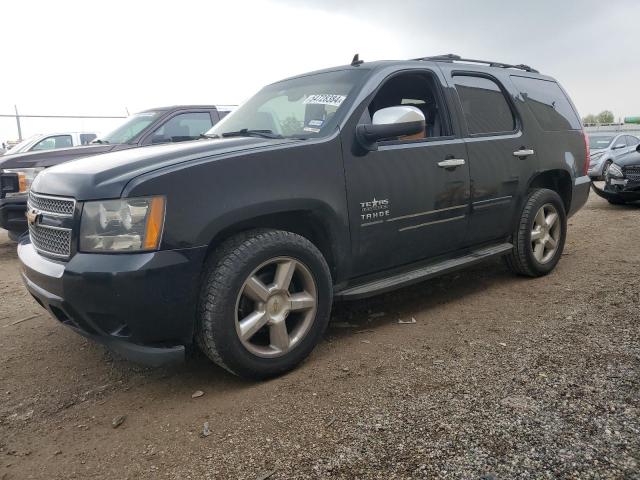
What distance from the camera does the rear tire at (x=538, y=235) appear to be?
438 cm

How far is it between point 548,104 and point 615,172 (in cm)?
566

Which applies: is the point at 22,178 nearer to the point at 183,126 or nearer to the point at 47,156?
the point at 47,156

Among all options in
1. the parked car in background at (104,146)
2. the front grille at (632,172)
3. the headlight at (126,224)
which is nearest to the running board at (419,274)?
the headlight at (126,224)

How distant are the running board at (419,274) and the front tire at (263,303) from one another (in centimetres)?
26

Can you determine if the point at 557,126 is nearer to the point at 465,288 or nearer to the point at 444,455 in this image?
the point at 465,288

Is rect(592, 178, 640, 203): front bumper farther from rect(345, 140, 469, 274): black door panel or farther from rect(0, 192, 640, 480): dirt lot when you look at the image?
rect(345, 140, 469, 274): black door panel

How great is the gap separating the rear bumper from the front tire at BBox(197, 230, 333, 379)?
3.17 metres

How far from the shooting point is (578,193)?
5.02 metres

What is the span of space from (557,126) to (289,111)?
8.77 feet

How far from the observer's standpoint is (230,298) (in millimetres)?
2582

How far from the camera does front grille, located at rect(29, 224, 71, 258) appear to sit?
8.38ft

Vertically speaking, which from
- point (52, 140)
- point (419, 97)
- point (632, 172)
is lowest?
point (632, 172)

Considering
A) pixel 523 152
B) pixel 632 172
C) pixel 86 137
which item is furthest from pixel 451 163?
pixel 86 137

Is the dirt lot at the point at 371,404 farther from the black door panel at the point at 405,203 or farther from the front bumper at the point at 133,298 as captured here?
the black door panel at the point at 405,203
